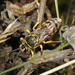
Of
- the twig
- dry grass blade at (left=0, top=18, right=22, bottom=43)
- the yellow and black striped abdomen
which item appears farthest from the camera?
the yellow and black striped abdomen

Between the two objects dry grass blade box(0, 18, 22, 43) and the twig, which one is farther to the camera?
the twig

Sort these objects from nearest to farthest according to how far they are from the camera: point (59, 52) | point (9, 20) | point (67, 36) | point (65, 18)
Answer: point (59, 52), point (67, 36), point (9, 20), point (65, 18)

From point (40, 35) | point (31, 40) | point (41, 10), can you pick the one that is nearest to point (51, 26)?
point (40, 35)

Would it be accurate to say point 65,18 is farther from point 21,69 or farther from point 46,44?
point 21,69

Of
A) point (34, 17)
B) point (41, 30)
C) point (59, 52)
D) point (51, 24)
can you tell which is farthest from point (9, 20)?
point (59, 52)

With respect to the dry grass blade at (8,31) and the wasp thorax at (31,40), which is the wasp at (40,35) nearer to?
the wasp thorax at (31,40)

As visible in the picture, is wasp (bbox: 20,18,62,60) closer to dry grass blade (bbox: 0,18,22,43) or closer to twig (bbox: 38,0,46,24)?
twig (bbox: 38,0,46,24)

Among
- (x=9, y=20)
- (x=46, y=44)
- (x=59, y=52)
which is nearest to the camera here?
(x=59, y=52)

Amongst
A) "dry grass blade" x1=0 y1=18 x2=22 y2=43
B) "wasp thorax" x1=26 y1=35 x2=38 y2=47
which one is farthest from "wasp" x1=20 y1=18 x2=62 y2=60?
"dry grass blade" x1=0 y1=18 x2=22 y2=43

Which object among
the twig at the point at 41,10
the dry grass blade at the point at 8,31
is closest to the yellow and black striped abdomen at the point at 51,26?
the twig at the point at 41,10

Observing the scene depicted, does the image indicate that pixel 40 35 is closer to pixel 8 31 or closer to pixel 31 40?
pixel 31 40

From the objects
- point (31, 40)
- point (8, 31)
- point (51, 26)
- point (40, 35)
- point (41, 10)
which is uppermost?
point (41, 10)
